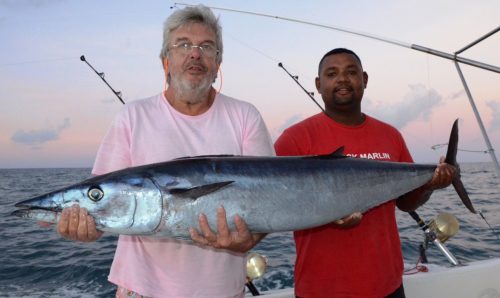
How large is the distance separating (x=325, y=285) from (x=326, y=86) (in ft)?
4.90

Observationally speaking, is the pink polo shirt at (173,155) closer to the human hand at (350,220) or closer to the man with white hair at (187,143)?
the man with white hair at (187,143)

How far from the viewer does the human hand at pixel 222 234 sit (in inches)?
84.7

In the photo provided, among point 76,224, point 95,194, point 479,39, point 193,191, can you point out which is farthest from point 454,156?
point 76,224

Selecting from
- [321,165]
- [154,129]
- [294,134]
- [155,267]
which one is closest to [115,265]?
[155,267]

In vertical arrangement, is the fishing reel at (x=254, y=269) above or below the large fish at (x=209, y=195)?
below

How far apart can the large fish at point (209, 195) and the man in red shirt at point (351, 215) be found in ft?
0.94

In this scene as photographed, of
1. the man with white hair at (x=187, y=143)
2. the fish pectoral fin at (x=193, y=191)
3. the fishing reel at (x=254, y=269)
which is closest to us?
the fish pectoral fin at (x=193, y=191)

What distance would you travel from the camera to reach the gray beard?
244 centimetres

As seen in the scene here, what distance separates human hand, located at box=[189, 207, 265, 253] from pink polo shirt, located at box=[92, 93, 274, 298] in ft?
0.67

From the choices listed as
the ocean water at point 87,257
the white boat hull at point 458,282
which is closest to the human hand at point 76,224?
the white boat hull at point 458,282

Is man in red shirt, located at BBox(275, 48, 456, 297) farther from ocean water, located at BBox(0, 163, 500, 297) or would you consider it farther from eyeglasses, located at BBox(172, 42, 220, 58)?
ocean water, located at BBox(0, 163, 500, 297)

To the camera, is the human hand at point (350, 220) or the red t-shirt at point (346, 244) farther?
the red t-shirt at point (346, 244)

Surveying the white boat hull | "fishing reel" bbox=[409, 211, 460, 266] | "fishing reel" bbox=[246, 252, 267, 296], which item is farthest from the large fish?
"fishing reel" bbox=[409, 211, 460, 266]

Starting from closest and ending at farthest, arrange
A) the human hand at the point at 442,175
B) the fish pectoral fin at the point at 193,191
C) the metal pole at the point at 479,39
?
the fish pectoral fin at the point at 193,191, the human hand at the point at 442,175, the metal pole at the point at 479,39
